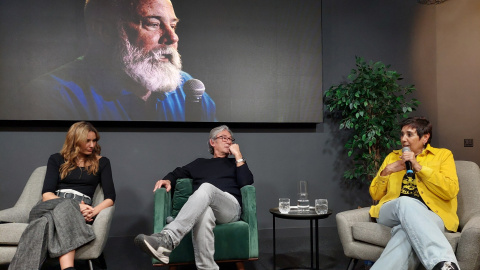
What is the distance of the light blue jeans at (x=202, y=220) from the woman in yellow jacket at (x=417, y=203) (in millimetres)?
1001

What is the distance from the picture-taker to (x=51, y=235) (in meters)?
2.70

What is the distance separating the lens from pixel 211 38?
432 centimetres

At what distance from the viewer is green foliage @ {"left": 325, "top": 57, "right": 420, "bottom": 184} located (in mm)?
4273

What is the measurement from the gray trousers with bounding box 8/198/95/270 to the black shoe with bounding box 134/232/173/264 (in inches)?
20.1

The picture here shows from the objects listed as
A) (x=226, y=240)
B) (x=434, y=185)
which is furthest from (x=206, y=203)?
(x=434, y=185)

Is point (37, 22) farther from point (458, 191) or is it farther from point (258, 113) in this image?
point (458, 191)

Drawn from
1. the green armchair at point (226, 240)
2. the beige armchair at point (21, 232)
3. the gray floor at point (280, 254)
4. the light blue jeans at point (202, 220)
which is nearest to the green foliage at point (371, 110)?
the gray floor at point (280, 254)

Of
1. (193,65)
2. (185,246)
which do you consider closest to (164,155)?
(193,65)

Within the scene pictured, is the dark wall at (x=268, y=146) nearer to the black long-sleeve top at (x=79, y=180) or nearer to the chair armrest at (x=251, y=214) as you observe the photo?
the black long-sleeve top at (x=79, y=180)

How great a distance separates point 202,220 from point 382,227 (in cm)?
111

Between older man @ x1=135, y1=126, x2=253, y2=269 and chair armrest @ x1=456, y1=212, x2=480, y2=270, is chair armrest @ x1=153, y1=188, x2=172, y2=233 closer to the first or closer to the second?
older man @ x1=135, y1=126, x2=253, y2=269

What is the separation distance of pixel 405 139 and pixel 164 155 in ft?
7.75

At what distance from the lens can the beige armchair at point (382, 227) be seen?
8.11 feet

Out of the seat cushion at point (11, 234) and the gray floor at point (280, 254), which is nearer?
the seat cushion at point (11, 234)
